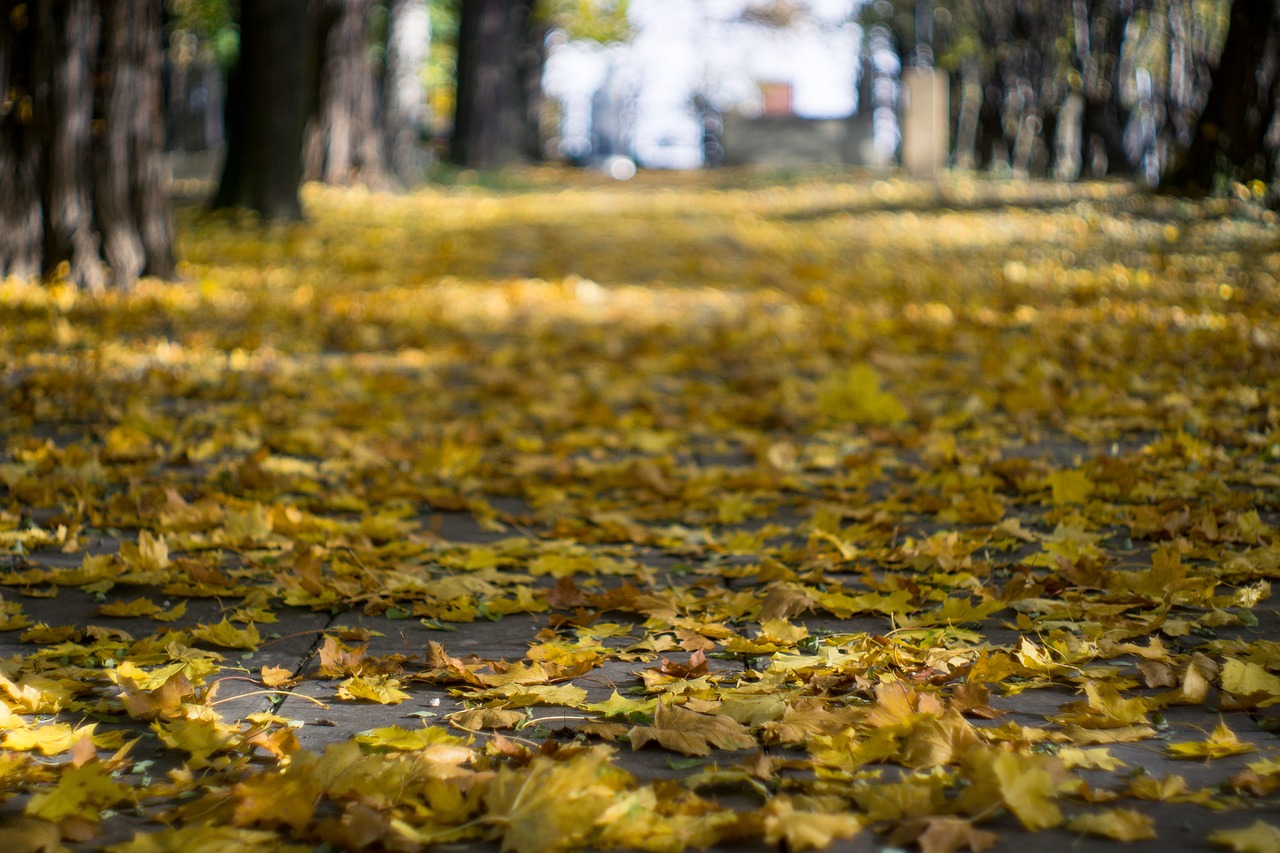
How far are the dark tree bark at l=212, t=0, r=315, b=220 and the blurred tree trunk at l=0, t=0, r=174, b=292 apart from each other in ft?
12.7

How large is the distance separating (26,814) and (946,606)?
1906 mm

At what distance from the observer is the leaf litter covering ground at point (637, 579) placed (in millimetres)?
1992

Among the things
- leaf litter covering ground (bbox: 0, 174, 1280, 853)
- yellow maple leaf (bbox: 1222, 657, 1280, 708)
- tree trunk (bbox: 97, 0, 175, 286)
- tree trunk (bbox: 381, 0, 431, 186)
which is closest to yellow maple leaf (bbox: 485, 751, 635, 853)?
leaf litter covering ground (bbox: 0, 174, 1280, 853)

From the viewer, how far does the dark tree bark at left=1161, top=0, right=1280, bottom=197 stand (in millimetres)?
11234

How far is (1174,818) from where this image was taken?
6.39 feet

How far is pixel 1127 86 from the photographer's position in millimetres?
19609

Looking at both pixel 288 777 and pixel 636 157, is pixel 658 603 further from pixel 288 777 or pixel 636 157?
pixel 636 157

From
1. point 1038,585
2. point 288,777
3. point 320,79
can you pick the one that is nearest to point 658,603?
point 1038,585

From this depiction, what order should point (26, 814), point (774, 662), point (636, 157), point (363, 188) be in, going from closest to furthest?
point (26, 814), point (774, 662), point (363, 188), point (636, 157)

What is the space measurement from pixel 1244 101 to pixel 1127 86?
8.75 m

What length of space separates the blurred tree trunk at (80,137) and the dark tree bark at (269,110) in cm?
386

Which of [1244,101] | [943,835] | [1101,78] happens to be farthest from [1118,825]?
[1101,78]

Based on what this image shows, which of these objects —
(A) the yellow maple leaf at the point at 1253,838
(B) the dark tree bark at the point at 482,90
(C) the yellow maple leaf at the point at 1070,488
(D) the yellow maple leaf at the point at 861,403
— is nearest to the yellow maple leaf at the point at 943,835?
(A) the yellow maple leaf at the point at 1253,838

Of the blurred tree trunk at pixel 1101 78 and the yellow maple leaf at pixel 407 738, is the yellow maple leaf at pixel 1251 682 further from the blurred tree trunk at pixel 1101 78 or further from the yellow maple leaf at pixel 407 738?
the blurred tree trunk at pixel 1101 78
